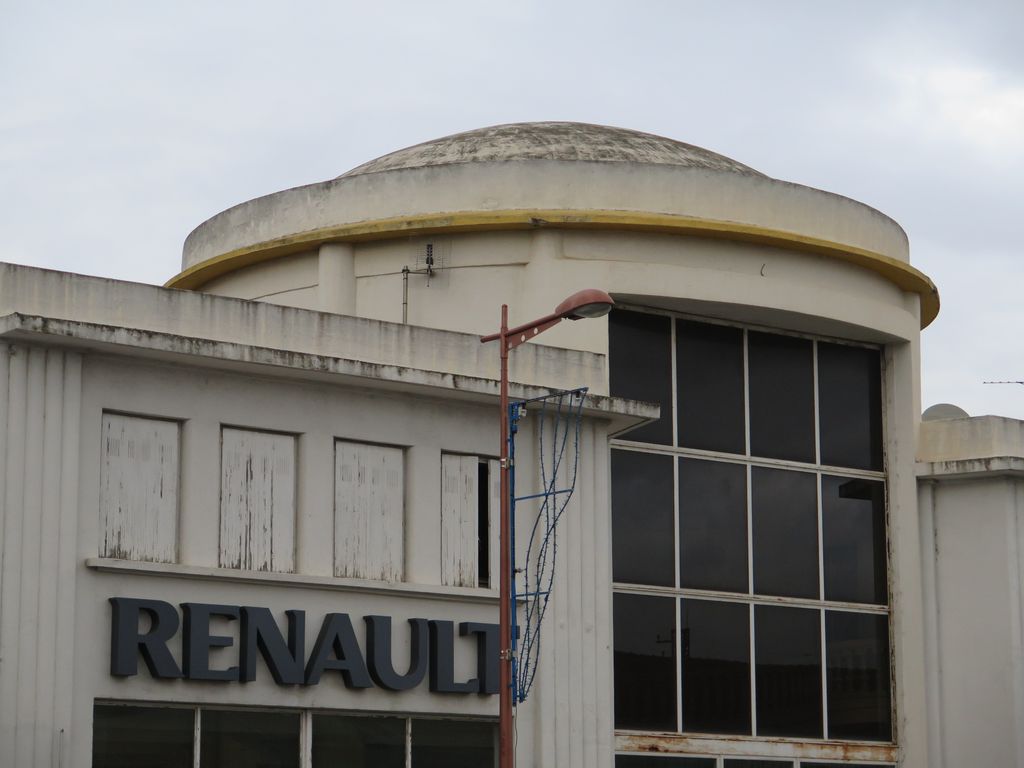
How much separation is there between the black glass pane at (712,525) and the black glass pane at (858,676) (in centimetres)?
203

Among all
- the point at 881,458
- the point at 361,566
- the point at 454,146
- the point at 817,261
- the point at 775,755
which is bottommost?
the point at 775,755

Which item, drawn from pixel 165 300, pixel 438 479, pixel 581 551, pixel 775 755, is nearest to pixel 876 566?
pixel 775 755

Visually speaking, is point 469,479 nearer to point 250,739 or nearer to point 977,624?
point 250,739

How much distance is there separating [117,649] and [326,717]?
9.47 ft

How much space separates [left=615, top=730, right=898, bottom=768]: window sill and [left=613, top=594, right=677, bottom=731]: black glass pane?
205mm

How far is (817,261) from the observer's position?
93.4ft

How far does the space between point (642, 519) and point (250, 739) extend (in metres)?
7.79

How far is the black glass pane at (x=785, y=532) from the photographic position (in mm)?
28141

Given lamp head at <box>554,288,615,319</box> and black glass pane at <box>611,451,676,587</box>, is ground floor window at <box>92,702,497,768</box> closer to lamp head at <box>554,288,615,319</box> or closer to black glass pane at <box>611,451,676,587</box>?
black glass pane at <box>611,451,676,587</box>

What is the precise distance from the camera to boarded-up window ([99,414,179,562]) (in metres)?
20.6

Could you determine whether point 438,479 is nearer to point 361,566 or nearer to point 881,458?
point 361,566

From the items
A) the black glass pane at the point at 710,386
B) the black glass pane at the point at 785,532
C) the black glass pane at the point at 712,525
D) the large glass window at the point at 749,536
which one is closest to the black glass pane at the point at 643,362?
the large glass window at the point at 749,536

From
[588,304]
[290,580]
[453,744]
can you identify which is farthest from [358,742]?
[588,304]

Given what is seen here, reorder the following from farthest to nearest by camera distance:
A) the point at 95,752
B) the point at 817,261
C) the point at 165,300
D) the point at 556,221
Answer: the point at 817,261, the point at 556,221, the point at 165,300, the point at 95,752
